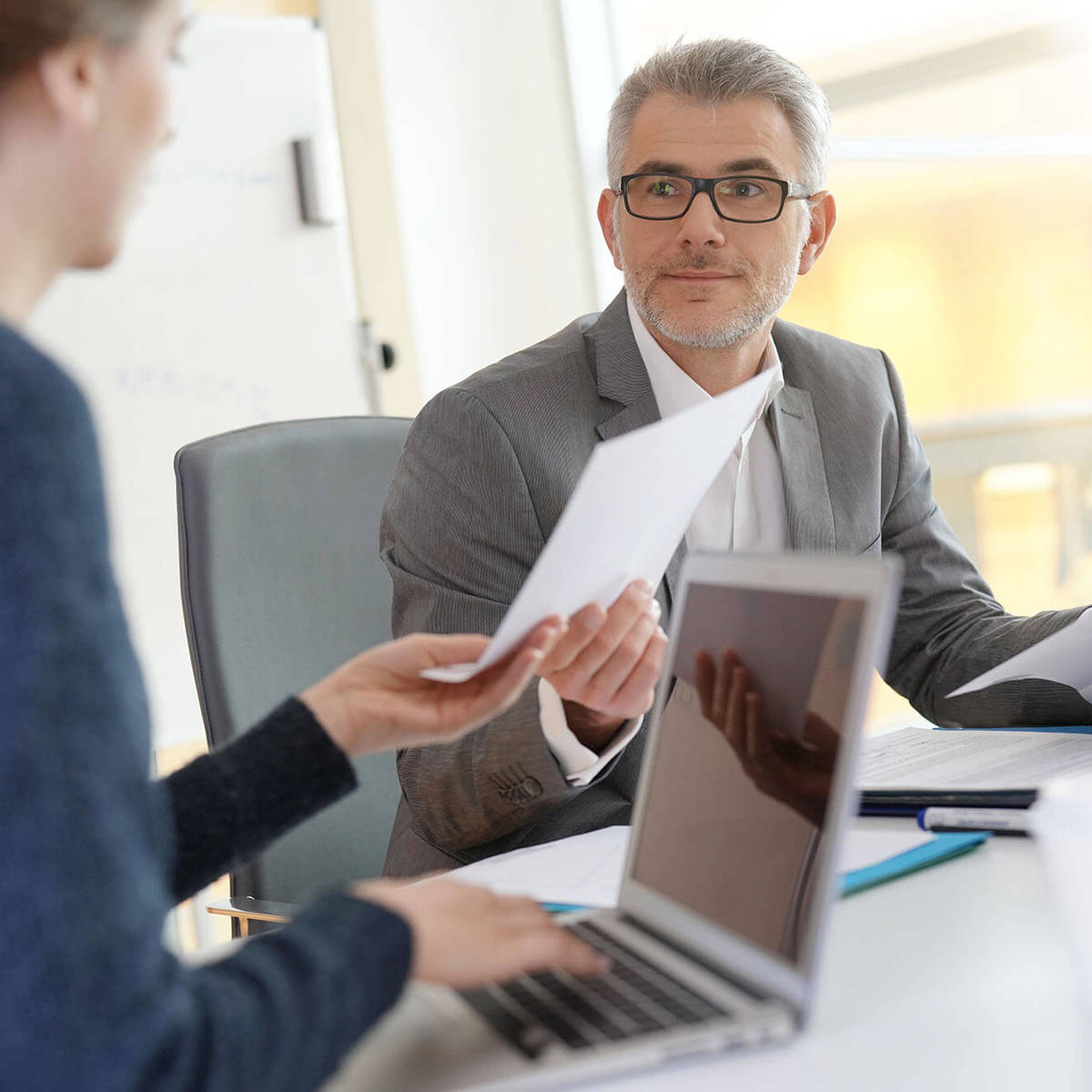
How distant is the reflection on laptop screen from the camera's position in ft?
1.94

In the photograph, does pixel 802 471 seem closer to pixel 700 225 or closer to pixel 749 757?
pixel 700 225

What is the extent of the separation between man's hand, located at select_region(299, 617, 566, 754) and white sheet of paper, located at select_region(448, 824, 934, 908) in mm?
110

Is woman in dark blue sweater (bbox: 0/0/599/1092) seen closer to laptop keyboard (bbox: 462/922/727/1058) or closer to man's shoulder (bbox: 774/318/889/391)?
laptop keyboard (bbox: 462/922/727/1058)

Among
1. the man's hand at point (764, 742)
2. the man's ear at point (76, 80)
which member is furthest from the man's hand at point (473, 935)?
the man's ear at point (76, 80)

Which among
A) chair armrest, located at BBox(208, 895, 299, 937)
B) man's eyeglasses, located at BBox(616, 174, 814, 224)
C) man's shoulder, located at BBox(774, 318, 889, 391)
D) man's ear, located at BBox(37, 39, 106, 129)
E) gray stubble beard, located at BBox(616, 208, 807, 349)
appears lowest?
chair armrest, located at BBox(208, 895, 299, 937)

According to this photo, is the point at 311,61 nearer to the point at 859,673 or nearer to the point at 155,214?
the point at 155,214

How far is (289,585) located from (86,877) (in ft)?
3.11

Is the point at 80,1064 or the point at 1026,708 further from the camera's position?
the point at 1026,708

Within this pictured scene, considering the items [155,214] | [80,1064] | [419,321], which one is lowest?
[80,1064]

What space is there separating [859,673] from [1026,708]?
777 millimetres

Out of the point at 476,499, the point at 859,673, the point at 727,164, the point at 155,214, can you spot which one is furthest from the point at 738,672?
the point at 155,214

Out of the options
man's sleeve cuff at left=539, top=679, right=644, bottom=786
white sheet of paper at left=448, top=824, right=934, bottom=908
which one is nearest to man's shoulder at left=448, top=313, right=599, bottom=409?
man's sleeve cuff at left=539, top=679, right=644, bottom=786

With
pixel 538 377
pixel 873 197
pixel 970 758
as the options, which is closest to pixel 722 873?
pixel 970 758

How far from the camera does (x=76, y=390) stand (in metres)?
0.50
